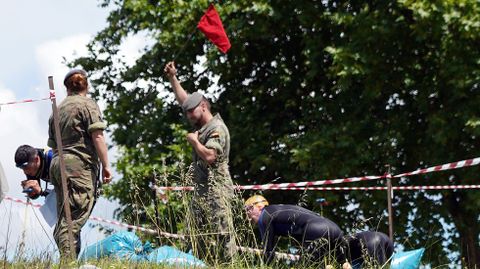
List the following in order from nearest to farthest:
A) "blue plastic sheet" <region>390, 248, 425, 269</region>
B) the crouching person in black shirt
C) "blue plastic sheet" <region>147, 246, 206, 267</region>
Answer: "blue plastic sheet" <region>147, 246, 206, 267</region> < the crouching person in black shirt < "blue plastic sheet" <region>390, 248, 425, 269</region>

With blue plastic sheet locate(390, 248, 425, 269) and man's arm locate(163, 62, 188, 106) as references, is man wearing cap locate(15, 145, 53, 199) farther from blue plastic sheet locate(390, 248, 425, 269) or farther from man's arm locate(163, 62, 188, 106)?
blue plastic sheet locate(390, 248, 425, 269)

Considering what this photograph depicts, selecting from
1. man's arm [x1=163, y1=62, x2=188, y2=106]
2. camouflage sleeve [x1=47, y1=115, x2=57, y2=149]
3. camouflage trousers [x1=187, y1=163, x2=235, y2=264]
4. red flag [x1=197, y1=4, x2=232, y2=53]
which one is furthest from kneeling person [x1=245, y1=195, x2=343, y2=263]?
red flag [x1=197, y1=4, x2=232, y2=53]

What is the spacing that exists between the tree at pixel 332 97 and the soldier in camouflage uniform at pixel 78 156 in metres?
6.87

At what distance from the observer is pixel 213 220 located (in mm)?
7344

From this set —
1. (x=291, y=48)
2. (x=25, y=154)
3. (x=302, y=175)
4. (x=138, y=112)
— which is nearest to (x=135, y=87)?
(x=138, y=112)

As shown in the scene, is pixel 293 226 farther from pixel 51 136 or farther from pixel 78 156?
pixel 51 136

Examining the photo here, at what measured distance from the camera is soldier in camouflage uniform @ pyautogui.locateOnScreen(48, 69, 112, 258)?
298 inches

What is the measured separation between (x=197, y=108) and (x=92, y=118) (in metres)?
0.76

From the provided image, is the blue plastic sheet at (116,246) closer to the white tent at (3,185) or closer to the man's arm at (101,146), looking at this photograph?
the man's arm at (101,146)

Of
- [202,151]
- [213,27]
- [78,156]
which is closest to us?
[202,151]

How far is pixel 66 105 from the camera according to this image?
25.4 feet

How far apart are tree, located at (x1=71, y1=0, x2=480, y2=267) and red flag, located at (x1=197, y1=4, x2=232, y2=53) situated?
391 cm

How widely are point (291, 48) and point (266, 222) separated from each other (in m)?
11.1

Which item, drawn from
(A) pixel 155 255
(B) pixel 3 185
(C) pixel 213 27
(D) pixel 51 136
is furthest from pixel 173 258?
(C) pixel 213 27
